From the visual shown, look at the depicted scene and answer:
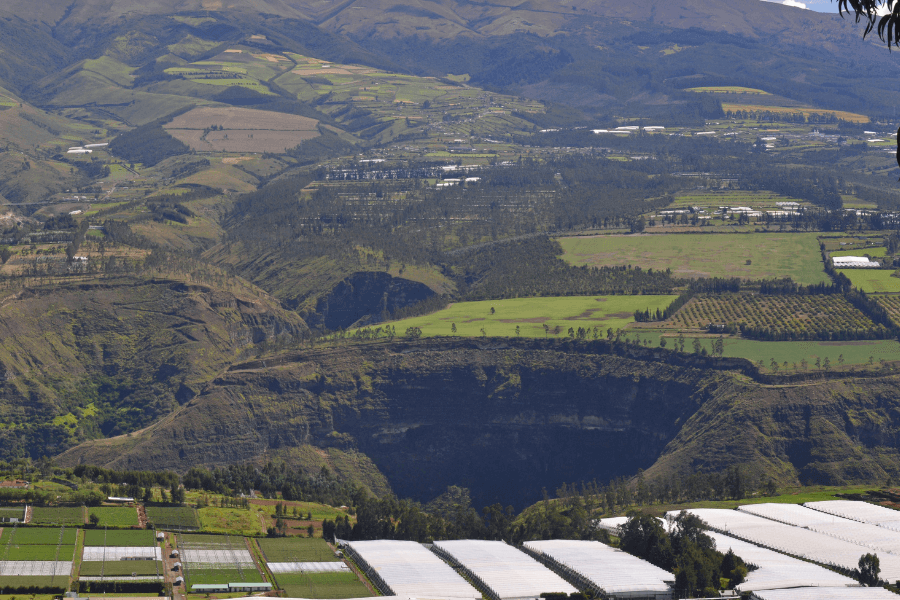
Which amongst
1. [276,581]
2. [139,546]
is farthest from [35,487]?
[276,581]

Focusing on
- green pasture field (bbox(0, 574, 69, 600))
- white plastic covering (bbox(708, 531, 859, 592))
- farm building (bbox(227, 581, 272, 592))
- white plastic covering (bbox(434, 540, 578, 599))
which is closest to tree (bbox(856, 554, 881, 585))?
white plastic covering (bbox(708, 531, 859, 592))

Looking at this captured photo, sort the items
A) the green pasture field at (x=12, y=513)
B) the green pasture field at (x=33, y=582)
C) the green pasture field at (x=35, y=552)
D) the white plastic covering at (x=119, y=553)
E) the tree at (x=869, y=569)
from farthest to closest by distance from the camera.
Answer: the green pasture field at (x=12, y=513) → the white plastic covering at (x=119, y=553) → the green pasture field at (x=35, y=552) → the tree at (x=869, y=569) → the green pasture field at (x=33, y=582)

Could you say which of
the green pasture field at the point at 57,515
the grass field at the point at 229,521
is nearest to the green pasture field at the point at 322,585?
the grass field at the point at 229,521

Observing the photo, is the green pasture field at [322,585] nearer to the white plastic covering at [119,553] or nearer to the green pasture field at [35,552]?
the white plastic covering at [119,553]

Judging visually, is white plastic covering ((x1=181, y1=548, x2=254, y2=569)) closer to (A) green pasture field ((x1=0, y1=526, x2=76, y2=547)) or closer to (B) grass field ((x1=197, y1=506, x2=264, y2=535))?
(B) grass field ((x1=197, y1=506, x2=264, y2=535))

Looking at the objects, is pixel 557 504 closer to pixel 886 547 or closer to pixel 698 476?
pixel 698 476

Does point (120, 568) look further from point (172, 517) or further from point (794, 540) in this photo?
point (794, 540)
